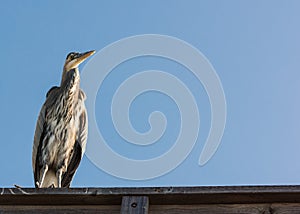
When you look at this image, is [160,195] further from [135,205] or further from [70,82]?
[70,82]

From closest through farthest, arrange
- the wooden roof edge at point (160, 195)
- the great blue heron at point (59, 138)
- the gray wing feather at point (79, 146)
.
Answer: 1. the wooden roof edge at point (160, 195)
2. the great blue heron at point (59, 138)
3. the gray wing feather at point (79, 146)

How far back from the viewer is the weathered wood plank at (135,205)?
9.90 ft

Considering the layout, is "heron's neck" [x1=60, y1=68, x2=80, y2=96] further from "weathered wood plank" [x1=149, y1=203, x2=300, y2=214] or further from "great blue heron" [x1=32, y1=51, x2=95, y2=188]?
"weathered wood plank" [x1=149, y1=203, x2=300, y2=214]

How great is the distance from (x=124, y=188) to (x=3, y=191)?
0.63 metres

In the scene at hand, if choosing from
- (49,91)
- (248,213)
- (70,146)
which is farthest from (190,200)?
(49,91)

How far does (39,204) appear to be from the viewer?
3170 mm

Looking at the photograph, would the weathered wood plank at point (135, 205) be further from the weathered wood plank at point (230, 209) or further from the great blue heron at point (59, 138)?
the great blue heron at point (59, 138)

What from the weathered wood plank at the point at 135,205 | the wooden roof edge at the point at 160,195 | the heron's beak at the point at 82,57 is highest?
the heron's beak at the point at 82,57

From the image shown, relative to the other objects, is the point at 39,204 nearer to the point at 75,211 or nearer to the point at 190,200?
the point at 75,211

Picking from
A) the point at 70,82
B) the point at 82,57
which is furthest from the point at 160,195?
the point at 82,57

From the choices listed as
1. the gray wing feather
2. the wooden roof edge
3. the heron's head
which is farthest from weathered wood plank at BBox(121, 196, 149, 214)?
the heron's head

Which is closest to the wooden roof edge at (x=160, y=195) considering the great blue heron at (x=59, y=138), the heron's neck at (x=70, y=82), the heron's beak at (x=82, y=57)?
the great blue heron at (x=59, y=138)

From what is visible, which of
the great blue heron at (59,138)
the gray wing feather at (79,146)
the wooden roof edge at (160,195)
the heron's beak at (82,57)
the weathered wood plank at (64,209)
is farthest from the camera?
the heron's beak at (82,57)

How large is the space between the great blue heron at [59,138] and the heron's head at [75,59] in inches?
26.5
